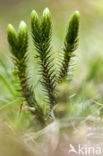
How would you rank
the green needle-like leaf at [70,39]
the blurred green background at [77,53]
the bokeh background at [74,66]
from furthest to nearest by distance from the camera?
1. the blurred green background at [77,53]
2. the bokeh background at [74,66]
3. the green needle-like leaf at [70,39]

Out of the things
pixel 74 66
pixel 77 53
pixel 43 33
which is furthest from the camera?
pixel 77 53

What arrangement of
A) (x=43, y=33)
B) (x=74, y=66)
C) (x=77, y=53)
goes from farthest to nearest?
(x=77, y=53) < (x=74, y=66) < (x=43, y=33)

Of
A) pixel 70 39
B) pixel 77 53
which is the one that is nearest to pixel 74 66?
pixel 77 53

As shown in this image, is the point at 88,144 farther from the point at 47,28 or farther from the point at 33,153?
the point at 47,28

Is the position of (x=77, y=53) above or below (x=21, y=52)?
below

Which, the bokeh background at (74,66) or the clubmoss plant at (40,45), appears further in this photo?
the bokeh background at (74,66)

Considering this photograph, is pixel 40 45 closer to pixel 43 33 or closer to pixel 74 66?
pixel 43 33

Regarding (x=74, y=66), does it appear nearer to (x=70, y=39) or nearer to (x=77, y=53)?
(x=77, y=53)

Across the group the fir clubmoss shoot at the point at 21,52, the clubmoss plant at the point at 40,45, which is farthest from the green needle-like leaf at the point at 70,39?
the fir clubmoss shoot at the point at 21,52

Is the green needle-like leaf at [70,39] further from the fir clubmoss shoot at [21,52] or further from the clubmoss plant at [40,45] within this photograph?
the fir clubmoss shoot at [21,52]

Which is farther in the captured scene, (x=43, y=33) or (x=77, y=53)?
(x=77, y=53)

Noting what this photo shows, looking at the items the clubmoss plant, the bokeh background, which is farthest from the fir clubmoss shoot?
the bokeh background
